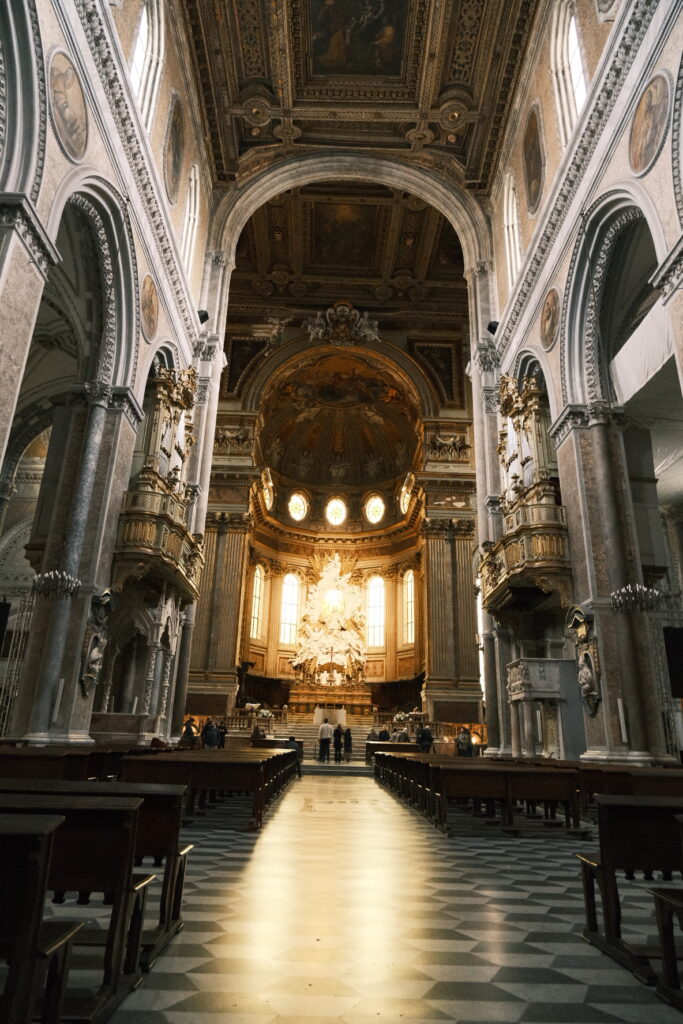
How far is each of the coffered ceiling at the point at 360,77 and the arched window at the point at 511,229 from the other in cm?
185

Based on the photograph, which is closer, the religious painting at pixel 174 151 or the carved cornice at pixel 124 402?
the carved cornice at pixel 124 402

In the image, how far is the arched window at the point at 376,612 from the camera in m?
32.4

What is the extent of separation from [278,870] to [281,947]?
2133 mm

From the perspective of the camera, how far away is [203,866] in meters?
5.59

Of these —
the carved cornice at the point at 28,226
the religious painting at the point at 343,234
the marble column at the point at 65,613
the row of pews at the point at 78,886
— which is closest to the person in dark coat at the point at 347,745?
the marble column at the point at 65,613

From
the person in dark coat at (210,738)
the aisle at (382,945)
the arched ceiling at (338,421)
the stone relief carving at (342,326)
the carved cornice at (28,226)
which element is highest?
the stone relief carving at (342,326)

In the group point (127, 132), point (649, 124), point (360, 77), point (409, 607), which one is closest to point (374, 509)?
point (409, 607)

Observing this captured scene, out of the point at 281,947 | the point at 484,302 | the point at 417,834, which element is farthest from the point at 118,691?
the point at 484,302

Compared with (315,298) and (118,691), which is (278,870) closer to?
(118,691)

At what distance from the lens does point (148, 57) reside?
13312mm

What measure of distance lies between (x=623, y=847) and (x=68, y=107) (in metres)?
10.2

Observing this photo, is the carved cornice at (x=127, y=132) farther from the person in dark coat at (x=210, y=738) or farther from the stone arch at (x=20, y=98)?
the person in dark coat at (x=210, y=738)

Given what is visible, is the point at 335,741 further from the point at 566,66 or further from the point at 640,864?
the point at 640,864

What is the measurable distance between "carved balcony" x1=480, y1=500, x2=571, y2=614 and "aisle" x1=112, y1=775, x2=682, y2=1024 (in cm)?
581
